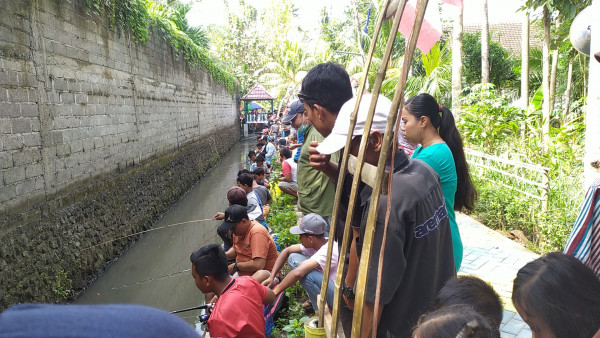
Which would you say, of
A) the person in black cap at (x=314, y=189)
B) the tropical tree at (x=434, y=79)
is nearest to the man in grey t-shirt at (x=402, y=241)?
the person in black cap at (x=314, y=189)

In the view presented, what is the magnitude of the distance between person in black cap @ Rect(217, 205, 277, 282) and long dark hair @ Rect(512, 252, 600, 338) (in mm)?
2598

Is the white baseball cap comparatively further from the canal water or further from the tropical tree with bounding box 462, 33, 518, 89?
the tropical tree with bounding box 462, 33, 518, 89

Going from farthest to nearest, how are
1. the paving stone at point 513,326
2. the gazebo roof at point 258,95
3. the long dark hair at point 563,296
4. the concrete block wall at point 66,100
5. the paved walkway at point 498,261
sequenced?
the gazebo roof at point 258,95
the concrete block wall at point 66,100
the paved walkway at point 498,261
the paving stone at point 513,326
the long dark hair at point 563,296

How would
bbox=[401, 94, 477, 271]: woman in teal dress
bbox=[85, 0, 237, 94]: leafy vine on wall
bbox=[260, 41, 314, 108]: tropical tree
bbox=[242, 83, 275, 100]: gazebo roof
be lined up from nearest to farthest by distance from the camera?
bbox=[401, 94, 477, 271]: woman in teal dress < bbox=[85, 0, 237, 94]: leafy vine on wall < bbox=[242, 83, 275, 100]: gazebo roof < bbox=[260, 41, 314, 108]: tropical tree

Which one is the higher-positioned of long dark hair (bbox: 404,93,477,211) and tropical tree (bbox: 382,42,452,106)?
tropical tree (bbox: 382,42,452,106)

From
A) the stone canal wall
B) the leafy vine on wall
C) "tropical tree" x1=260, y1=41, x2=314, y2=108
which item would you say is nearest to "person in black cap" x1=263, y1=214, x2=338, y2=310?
the stone canal wall

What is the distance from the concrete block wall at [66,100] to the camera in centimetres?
426

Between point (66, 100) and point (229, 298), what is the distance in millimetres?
4160

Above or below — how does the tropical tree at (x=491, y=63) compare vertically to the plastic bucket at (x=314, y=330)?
above

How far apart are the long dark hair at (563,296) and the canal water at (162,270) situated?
3631mm

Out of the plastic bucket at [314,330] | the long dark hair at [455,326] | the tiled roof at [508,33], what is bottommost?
the plastic bucket at [314,330]

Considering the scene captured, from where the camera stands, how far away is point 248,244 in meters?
4.05

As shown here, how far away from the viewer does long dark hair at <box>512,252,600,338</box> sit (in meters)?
1.40

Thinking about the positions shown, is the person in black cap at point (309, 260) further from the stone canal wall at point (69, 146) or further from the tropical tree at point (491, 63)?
the tropical tree at point (491, 63)
